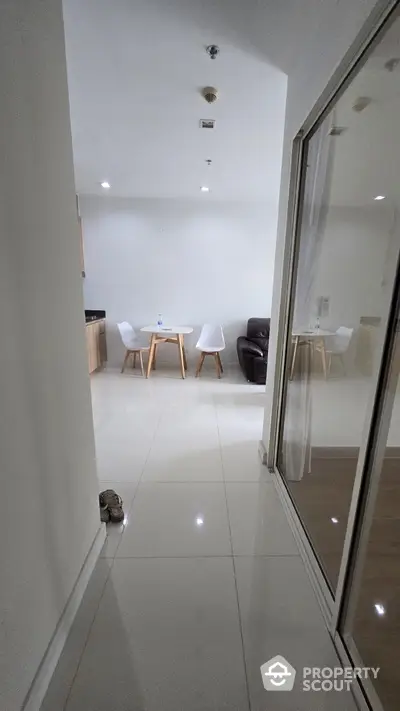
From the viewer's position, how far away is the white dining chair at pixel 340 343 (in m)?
1.53

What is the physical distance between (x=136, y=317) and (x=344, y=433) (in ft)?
14.1

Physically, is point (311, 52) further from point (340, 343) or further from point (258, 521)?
point (258, 521)

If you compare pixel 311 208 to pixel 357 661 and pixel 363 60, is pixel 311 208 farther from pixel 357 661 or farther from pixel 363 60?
pixel 357 661

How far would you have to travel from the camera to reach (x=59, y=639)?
1.12 metres

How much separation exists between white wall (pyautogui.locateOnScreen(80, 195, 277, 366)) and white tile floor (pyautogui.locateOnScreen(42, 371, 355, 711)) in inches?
126

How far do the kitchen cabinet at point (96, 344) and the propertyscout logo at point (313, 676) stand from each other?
394 cm

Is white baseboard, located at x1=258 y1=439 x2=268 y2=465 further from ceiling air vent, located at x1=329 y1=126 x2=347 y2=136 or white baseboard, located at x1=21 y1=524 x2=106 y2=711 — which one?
ceiling air vent, located at x1=329 y1=126 x2=347 y2=136

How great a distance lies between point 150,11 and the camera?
5.09 feet

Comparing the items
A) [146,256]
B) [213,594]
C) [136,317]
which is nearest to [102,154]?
[146,256]

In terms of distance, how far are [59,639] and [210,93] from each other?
3.05m

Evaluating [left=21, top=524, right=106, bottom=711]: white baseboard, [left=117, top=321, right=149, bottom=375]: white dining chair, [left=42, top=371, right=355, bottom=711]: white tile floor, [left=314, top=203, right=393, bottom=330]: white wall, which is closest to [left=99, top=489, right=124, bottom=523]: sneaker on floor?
[left=42, top=371, right=355, bottom=711]: white tile floor

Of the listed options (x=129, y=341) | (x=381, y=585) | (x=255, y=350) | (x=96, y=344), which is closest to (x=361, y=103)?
(x=381, y=585)

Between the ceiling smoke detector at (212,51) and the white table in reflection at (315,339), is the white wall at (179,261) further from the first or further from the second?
the white table in reflection at (315,339)

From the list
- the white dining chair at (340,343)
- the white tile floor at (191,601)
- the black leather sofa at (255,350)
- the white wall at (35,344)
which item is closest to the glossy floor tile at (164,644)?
the white tile floor at (191,601)
